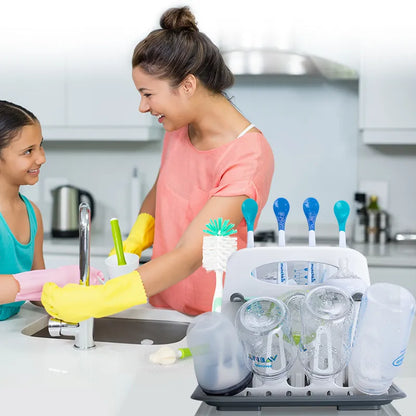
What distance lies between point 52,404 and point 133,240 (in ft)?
2.79

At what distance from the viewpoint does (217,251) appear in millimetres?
1109

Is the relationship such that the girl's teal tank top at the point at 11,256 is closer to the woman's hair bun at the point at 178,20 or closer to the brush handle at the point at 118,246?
the brush handle at the point at 118,246

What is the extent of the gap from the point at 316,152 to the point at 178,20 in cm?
178

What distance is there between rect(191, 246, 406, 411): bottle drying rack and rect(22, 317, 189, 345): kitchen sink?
0.54 metres

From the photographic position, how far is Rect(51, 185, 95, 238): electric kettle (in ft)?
10.5

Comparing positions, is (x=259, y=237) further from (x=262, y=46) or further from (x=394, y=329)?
(x=394, y=329)

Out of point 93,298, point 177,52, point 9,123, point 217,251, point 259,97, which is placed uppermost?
point 259,97

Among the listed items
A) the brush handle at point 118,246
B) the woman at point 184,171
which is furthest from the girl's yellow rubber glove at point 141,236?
the brush handle at point 118,246

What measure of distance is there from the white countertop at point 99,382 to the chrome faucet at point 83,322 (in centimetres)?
2

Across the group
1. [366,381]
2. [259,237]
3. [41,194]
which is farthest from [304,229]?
[366,381]

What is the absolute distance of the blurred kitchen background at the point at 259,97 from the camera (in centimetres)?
295

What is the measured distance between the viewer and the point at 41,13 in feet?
10.2

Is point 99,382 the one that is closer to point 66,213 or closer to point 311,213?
point 311,213

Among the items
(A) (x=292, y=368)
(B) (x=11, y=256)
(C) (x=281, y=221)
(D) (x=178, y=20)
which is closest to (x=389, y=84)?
(D) (x=178, y=20)
